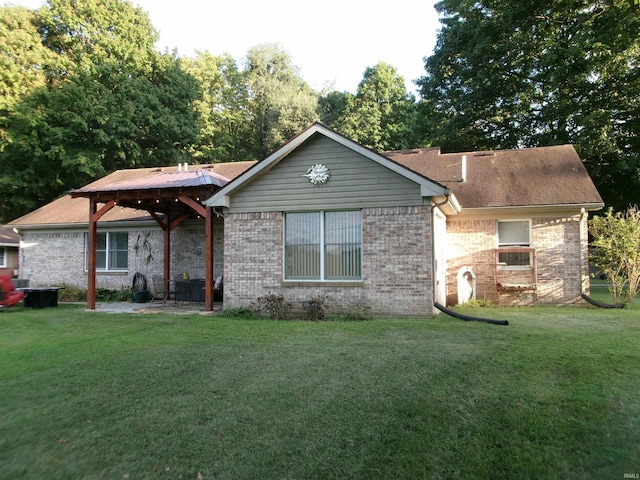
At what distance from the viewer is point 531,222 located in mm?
13773

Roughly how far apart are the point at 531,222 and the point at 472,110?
1383 centimetres

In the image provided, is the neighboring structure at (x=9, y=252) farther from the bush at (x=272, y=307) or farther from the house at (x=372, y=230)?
the bush at (x=272, y=307)

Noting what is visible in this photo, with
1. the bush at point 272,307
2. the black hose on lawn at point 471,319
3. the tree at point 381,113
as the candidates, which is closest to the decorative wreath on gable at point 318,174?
the bush at point 272,307

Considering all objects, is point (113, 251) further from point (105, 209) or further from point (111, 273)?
point (105, 209)

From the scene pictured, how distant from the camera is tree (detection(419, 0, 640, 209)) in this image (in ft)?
64.6

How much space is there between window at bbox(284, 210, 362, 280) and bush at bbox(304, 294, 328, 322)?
0.56 m

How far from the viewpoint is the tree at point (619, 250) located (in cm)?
1216

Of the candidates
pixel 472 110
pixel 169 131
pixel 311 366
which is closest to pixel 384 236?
pixel 311 366

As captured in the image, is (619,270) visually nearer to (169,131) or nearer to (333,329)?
(333,329)

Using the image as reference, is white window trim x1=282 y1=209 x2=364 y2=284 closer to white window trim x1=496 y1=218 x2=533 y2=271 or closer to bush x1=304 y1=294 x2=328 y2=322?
bush x1=304 y1=294 x2=328 y2=322

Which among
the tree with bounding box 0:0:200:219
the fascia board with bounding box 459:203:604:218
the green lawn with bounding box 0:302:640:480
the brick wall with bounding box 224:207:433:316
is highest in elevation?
the tree with bounding box 0:0:200:219

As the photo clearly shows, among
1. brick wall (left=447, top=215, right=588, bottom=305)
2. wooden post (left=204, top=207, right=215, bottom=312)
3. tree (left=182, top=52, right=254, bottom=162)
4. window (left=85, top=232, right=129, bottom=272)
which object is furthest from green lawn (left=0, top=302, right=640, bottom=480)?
tree (left=182, top=52, right=254, bottom=162)

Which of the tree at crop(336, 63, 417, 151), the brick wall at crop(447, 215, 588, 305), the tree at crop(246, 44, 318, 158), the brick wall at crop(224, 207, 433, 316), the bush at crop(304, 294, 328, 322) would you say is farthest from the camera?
the tree at crop(336, 63, 417, 151)

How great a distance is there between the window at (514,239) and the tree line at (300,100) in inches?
356
